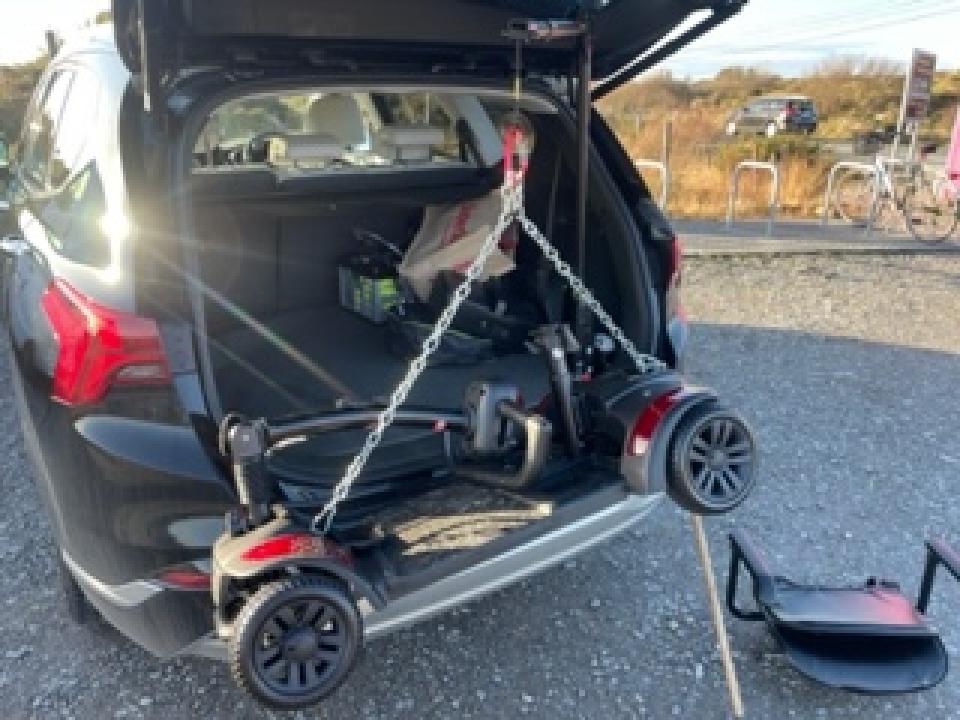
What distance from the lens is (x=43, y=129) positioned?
288 centimetres

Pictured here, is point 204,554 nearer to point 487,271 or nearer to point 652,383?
point 652,383

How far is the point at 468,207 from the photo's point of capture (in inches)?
140

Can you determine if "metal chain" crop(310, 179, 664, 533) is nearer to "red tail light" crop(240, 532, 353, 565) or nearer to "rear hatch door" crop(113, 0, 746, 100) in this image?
"red tail light" crop(240, 532, 353, 565)

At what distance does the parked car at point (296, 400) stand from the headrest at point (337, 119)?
1025 mm

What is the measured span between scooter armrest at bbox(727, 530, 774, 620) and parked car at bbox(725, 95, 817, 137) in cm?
2241

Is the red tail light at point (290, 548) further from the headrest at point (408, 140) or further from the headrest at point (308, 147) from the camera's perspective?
the headrest at point (408, 140)

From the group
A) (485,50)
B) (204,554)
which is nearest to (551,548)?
(204,554)

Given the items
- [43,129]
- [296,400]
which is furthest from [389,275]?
[43,129]

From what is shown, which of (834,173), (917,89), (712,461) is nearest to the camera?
(712,461)

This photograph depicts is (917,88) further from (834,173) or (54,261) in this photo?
(54,261)

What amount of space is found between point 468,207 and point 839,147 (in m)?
17.2

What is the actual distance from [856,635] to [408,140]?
7.72 feet

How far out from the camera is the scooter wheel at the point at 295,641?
5.08 ft

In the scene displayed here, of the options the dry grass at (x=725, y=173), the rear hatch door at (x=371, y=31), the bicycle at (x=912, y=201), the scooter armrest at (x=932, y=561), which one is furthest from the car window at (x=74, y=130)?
the bicycle at (x=912, y=201)
